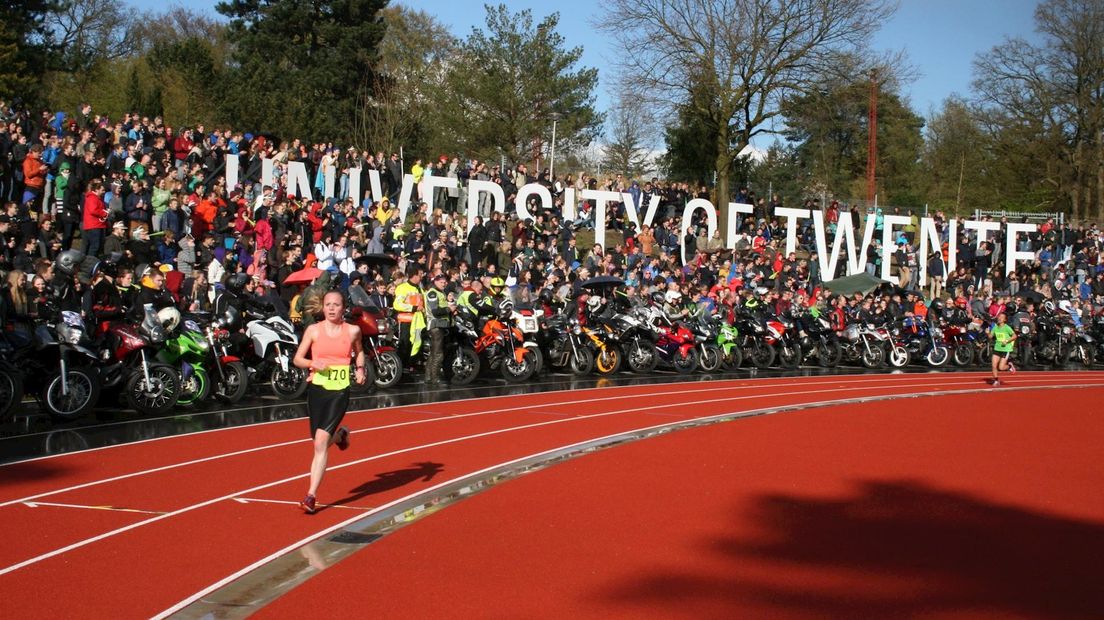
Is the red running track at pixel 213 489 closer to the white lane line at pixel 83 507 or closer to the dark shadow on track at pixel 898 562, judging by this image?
the white lane line at pixel 83 507

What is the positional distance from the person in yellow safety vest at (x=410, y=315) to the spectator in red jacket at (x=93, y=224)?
5004mm

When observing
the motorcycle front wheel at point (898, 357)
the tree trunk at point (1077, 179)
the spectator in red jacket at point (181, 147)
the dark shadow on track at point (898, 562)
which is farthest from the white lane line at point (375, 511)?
the tree trunk at point (1077, 179)

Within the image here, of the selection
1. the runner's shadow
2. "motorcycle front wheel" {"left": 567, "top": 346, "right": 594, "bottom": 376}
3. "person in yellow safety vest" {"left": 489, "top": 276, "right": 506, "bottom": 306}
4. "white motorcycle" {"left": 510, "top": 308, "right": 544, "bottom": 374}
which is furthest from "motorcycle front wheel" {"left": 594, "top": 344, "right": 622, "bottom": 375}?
the runner's shadow

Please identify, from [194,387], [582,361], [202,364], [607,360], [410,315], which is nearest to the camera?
[194,387]

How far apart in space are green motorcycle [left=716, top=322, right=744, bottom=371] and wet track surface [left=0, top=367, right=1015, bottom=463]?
3077 mm

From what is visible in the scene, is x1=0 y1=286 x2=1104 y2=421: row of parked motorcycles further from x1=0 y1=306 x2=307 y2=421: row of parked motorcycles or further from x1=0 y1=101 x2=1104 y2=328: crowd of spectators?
x1=0 y1=101 x2=1104 y2=328: crowd of spectators

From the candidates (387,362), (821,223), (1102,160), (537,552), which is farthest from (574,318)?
(1102,160)

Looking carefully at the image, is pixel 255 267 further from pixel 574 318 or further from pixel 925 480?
pixel 925 480

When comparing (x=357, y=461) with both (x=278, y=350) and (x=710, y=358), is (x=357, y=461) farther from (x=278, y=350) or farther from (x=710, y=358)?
(x=710, y=358)

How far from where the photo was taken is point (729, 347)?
2241cm

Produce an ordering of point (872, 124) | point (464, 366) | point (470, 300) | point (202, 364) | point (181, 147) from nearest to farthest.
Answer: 1. point (202, 364)
2. point (464, 366)
3. point (470, 300)
4. point (181, 147)
5. point (872, 124)

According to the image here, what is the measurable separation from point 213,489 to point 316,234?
41.5ft

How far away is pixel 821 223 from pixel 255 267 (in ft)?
63.3

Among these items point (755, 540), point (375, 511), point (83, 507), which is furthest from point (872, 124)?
point (83, 507)
